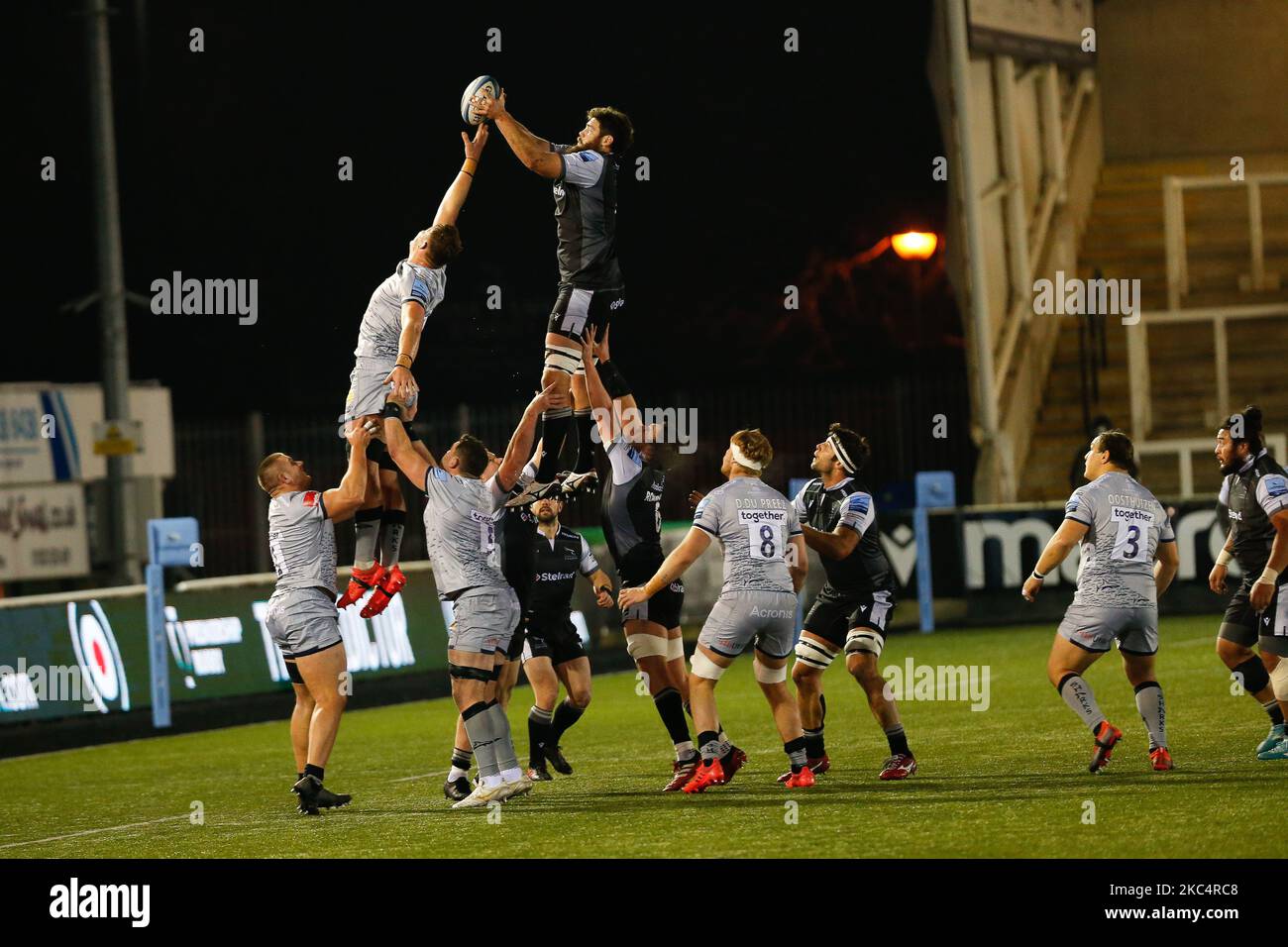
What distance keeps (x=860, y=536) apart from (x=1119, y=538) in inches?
58.3

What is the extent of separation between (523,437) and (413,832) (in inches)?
93.2

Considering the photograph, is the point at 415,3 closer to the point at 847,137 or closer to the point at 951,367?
the point at 847,137

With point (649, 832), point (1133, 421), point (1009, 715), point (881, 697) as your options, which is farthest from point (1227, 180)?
point (649, 832)

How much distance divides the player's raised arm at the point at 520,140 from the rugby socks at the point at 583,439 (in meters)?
1.78

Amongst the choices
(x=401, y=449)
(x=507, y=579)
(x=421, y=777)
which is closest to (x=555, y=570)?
(x=507, y=579)

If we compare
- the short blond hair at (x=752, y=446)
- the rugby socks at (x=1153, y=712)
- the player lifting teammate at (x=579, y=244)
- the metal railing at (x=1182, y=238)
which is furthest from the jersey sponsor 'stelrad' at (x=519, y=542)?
the metal railing at (x=1182, y=238)

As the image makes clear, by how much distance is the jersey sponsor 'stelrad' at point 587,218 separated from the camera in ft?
36.9

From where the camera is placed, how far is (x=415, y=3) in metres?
30.5

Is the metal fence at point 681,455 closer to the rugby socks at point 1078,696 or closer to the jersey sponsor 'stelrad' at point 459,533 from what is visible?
the jersey sponsor 'stelrad' at point 459,533

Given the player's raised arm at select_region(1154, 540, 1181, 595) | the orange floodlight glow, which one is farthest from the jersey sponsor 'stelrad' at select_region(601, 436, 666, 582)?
the orange floodlight glow

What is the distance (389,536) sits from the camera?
11906 mm

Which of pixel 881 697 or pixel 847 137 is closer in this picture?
pixel 881 697

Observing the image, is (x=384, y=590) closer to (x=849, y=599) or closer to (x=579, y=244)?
(x=579, y=244)

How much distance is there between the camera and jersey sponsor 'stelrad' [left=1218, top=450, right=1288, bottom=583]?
11.7 meters
